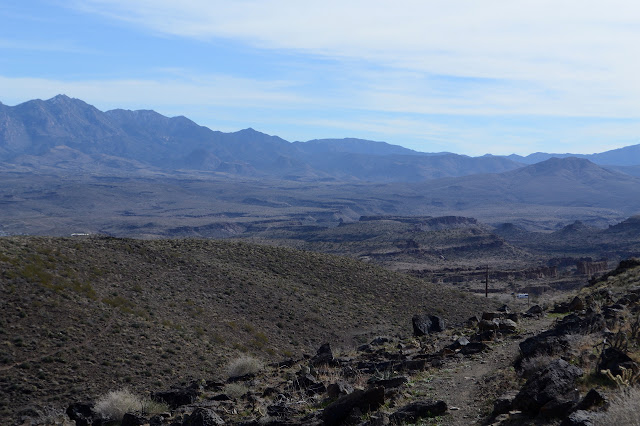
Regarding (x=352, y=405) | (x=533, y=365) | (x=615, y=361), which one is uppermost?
(x=615, y=361)

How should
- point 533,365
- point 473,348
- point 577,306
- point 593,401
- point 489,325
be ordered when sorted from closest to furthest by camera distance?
1. point 593,401
2. point 533,365
3. point 473,348
4. point 489,325
5. point 577,306

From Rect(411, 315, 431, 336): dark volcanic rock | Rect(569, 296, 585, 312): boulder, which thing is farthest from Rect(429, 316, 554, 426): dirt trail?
Rect(411, 315, 431, 336): dark volcanic rock

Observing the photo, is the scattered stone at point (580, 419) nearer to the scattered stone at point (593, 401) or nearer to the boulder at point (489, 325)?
the scattered stone at point (593, 401)

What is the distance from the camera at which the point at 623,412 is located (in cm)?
796

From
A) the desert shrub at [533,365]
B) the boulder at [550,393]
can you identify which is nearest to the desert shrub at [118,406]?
the desert shrub at [533,365]

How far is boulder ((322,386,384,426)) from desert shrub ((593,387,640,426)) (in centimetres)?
471

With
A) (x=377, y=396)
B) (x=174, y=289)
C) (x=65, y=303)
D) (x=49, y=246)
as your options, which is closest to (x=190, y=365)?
(x=65, y=303)

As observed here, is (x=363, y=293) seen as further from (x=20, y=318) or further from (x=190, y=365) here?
(x=20, y=318)

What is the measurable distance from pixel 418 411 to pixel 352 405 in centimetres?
136

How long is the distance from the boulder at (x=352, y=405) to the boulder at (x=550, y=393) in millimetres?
2780

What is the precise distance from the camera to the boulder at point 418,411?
1109cm

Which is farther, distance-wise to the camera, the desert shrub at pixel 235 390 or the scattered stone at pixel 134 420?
the desert shrub at pixel 235 390

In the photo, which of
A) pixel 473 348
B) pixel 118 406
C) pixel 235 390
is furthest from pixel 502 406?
pixel 118 406

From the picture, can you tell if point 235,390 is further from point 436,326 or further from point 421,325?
point 436,326
